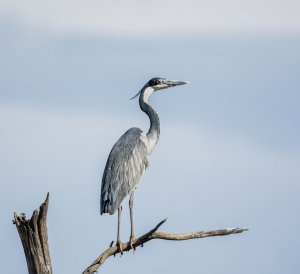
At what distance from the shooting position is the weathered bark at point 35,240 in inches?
577

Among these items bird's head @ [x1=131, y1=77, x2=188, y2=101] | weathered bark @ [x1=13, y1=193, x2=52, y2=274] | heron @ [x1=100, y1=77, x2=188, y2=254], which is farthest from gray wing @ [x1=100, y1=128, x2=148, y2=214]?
weathered bark @ [x1=13, y1=193, x2=52, y2=274]

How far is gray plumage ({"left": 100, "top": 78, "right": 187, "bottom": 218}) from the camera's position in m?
17.1

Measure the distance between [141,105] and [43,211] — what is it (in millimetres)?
4831

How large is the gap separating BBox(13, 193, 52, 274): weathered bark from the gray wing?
212cm

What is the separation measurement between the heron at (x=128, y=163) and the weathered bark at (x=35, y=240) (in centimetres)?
176

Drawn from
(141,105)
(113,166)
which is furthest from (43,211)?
(141,105)

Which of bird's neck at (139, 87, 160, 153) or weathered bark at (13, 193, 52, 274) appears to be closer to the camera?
weathered bark at (13, 193, 52, 274)

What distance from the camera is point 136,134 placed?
59.7ft

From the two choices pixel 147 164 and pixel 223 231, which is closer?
pixel 223 231

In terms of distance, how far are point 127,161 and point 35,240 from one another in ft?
11.0

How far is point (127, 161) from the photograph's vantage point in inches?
699

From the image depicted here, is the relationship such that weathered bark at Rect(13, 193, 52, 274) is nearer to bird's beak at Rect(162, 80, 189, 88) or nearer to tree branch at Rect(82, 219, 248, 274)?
tree branch at Rect(82, 219, 248, 274)

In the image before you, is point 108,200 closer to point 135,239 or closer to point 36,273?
point 135,239

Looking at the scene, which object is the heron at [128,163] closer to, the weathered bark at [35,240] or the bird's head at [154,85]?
the bird's head at [154,85]
